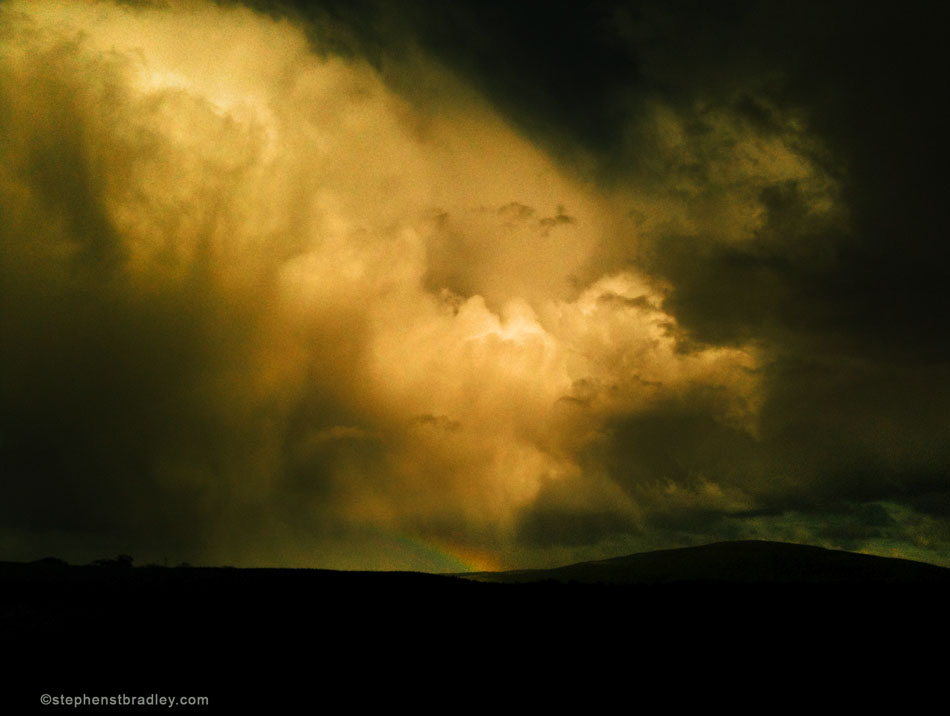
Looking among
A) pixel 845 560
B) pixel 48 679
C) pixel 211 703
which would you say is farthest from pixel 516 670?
pixel 845 560

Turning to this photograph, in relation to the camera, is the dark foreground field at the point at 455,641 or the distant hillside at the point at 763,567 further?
the distant hillside at the point at 763,567

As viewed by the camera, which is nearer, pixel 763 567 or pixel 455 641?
pixel 455 641

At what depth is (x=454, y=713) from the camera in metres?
32.6

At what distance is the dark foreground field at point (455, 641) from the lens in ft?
116

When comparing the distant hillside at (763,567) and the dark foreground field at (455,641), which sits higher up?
the distant hillside at (763,567)

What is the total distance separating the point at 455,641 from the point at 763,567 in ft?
Result: 455

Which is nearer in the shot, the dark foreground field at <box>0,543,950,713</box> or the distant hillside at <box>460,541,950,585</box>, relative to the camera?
the dark foreground field at <box>0,543,950,713</box>

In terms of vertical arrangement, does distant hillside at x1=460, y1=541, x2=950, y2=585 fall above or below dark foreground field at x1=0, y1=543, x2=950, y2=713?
above

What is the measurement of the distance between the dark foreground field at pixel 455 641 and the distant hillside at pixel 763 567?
8854cm

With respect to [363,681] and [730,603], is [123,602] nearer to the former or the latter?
[363,681]

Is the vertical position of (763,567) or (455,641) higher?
(763,567)

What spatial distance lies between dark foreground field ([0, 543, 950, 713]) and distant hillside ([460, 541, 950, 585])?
290ft

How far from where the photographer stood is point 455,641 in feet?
137

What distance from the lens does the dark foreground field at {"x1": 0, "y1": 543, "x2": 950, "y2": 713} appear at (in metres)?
35.3
